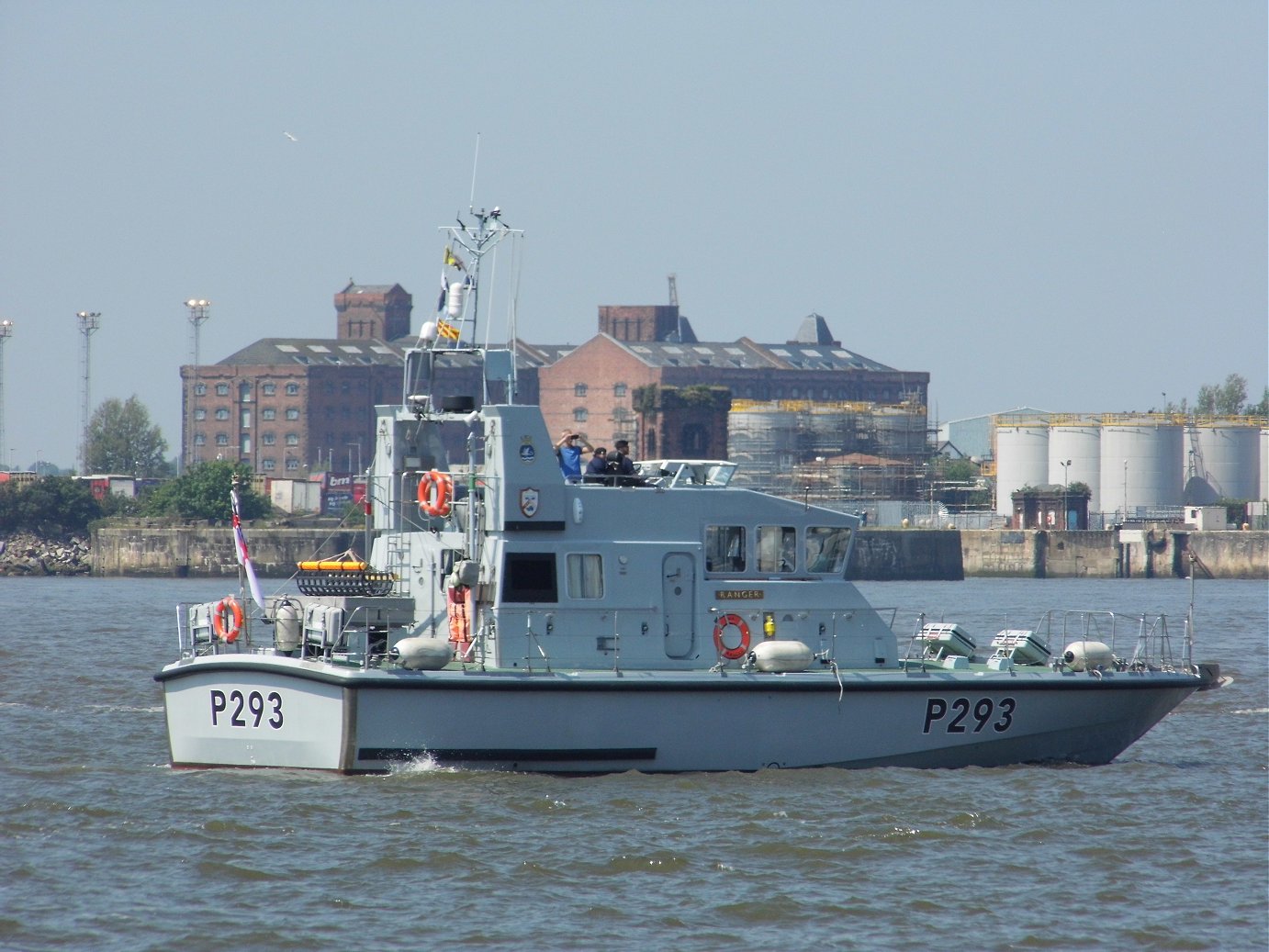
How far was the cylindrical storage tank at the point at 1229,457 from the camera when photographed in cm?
10138

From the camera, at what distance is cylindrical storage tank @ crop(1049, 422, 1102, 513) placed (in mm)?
101812

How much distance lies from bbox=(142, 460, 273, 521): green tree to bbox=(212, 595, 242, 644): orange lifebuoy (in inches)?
2790

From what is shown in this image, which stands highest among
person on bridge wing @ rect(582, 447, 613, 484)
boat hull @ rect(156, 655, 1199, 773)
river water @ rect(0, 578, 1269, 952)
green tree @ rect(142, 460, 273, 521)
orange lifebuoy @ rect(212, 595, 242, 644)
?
green tree @ rect(142, 460, 273, 521)

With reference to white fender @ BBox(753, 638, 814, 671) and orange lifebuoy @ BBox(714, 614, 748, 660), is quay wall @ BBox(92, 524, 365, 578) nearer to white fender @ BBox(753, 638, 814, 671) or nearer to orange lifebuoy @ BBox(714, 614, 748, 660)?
orange lifebuoy @ BBox(714, 614, 748, 660)

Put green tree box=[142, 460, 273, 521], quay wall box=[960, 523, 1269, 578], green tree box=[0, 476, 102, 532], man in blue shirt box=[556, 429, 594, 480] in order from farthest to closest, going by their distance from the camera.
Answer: green tree box=[0, 476, 102, 532] → quay wall box=[960, 523, 1269, 578] → green tree box=[142, 460, 273, 521] → man in blue shirt box=[556, 429, 594, 480]

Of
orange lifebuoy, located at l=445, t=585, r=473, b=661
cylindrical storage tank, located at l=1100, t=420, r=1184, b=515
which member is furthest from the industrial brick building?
orange lifebuoy, located at l=445, t=585, r=473, b=661

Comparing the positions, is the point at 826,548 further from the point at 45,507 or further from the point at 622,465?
the point at 45,507

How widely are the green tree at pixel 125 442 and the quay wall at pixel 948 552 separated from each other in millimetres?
42458

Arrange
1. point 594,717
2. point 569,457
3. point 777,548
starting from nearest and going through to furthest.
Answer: point 594,717 → point 569,457 → point 777,548

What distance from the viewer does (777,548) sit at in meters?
17.8

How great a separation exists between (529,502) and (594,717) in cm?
220

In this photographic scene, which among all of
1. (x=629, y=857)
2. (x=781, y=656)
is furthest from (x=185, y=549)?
(x=629, y=857)

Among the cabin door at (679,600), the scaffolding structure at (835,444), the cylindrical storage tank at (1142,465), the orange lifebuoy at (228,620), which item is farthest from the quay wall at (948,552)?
the cabin door at (679,600)

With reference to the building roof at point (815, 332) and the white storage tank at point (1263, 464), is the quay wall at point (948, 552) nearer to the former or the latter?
the white storage tank at point (1263, 464)
